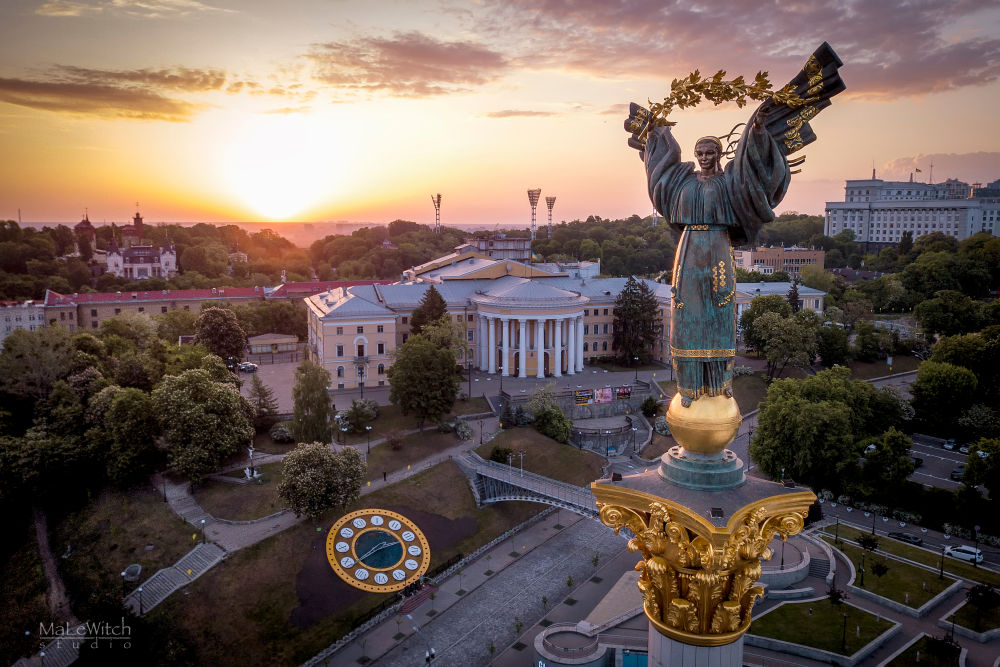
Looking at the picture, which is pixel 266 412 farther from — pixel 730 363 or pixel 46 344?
pixel 730 363

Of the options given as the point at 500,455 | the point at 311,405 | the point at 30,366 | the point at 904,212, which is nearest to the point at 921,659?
the point at 500,455

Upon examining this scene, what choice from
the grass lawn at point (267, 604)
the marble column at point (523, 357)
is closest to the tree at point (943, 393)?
the marble column at point (523, 357)

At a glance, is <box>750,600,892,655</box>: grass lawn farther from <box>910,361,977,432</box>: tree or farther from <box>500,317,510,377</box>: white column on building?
<box>500,317,510,377</box>: white column on building

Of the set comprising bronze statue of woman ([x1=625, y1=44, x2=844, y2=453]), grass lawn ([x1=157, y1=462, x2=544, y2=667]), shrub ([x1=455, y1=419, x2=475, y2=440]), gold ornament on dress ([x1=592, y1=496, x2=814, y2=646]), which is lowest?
grass lawn ([x1=157, y1=462, x2=544, y2=667])

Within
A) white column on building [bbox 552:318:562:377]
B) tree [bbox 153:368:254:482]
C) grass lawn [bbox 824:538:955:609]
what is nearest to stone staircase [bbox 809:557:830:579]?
grass lawn [bbox 824:538:955:609]

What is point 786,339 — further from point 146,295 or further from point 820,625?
point 146,295
